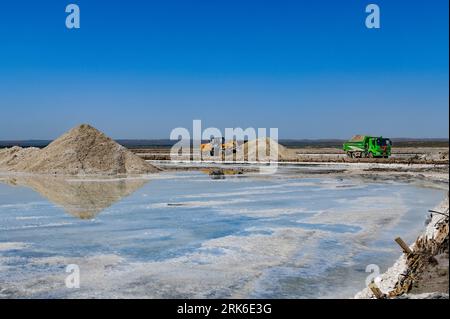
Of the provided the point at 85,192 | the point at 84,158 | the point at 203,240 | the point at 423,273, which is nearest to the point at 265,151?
the point at 84,158

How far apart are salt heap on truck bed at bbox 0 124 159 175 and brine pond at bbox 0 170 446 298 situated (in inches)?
362

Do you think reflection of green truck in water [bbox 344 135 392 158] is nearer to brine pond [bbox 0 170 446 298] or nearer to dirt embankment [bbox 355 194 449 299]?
brine pond [bbox 0 170 446 298]

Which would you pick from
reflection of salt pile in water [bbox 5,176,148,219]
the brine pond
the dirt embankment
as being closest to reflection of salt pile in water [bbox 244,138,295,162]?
reflection of salt pile in water [bbox 5,176,148,219]

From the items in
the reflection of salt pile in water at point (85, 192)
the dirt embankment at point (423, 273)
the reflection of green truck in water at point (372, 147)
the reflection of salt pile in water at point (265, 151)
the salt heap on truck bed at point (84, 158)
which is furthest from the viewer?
the reflection of salt pile in water at point (265, 151)

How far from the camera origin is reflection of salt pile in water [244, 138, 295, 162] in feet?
134

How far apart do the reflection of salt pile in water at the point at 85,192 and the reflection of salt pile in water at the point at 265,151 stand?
20.2 metres

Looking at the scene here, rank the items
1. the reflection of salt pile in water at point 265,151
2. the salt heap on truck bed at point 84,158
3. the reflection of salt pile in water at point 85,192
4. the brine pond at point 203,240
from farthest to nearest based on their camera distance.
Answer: the reflection of salt pile in water at point 265,151 → the salt heap on truck bed at point 84,158 → the reflection of salt pile in water at point 85,192 → the brine pond at point 203,240

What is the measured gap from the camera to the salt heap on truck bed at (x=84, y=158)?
2598 centimetres

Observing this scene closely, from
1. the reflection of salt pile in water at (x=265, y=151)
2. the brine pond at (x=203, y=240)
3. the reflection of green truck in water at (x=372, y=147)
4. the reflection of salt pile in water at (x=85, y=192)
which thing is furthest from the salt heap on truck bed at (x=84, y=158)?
the reflection of green truck in water at (x=372, y=147)

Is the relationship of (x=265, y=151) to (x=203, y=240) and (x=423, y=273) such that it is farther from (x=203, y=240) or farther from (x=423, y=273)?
(x=423, y=273)

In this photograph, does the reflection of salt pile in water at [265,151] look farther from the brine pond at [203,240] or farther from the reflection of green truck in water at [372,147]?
the brine pond at [203,240]

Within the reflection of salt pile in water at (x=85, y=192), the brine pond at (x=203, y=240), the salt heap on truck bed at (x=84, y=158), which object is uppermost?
the salt heap on truck bed at (x=84, y=158)

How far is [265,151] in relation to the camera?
41438mm
